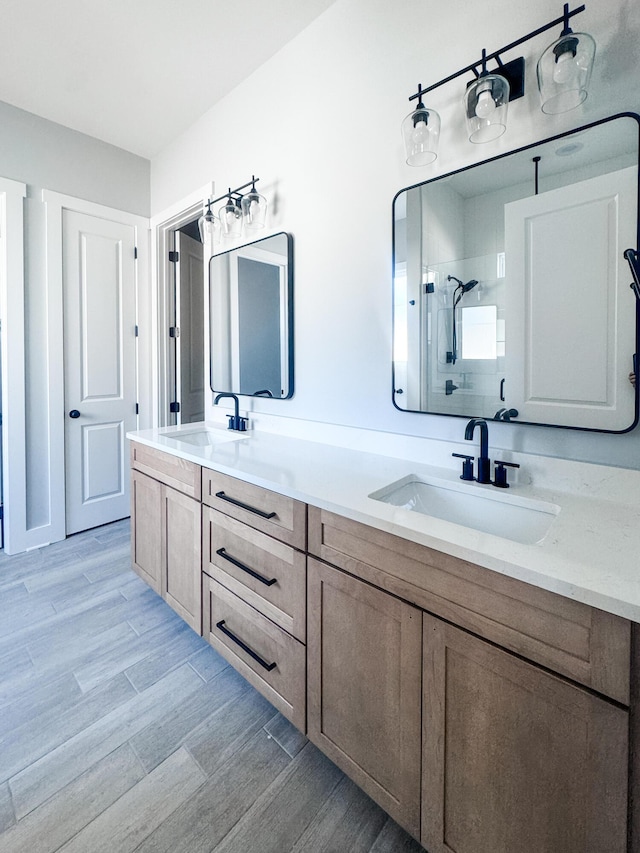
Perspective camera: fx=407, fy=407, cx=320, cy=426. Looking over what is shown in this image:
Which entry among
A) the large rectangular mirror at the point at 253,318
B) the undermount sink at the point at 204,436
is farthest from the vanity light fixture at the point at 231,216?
the undermount sink at the point at 204,436

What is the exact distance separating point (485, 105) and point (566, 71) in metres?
0.22

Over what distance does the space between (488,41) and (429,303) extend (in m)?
0.84

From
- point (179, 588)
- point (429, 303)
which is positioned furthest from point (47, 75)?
point (179, 588)

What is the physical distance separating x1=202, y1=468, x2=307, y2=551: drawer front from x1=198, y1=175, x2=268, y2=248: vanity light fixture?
4.56 ft

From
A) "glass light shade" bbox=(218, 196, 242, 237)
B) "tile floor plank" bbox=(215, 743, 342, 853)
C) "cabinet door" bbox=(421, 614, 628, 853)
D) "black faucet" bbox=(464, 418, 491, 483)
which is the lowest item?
"tile floor plank" bbox=(215, 743, 342, 853)

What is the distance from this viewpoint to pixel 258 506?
1.39m

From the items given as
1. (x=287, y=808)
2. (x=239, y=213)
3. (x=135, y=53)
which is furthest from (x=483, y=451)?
(x=135, y=53)

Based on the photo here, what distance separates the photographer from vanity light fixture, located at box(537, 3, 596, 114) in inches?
42.9

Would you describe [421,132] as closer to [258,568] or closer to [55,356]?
[258,568]

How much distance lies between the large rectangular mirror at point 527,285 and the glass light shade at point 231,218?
3.31 feet

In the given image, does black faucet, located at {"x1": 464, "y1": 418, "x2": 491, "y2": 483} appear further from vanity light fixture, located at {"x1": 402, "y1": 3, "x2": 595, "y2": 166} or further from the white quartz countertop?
vanity light fixture, located at {"x1": 402, "y1": 3, "x2": 595, "y2": 166}

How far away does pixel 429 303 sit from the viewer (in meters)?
1.51

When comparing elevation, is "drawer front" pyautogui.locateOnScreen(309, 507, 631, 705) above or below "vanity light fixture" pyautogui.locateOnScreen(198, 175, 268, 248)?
below

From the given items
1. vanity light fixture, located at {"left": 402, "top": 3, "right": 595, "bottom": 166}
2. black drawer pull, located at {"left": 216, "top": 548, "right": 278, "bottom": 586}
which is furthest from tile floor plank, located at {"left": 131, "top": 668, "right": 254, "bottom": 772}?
vanity light fixture, located at {"left": 402, "top": 3, "right": 595, "bottom": 166}
